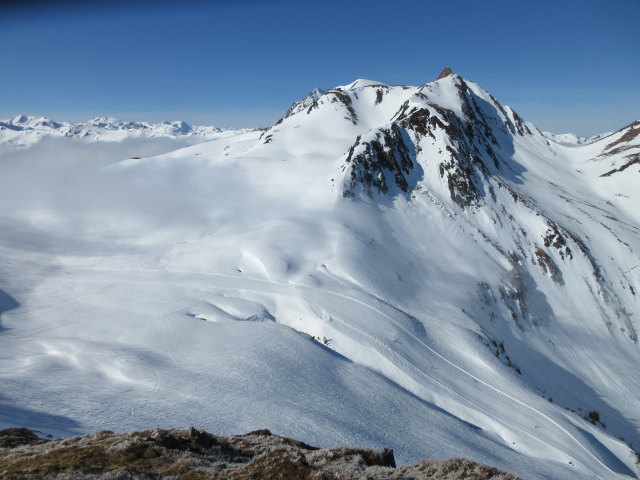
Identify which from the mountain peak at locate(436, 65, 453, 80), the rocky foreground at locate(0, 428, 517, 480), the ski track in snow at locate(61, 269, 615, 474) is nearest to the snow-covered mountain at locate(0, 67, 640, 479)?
the ski track in snow at locate(61, 269, 615, 474)

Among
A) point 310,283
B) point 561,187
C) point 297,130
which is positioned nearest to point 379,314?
point 310,283

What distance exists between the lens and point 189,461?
45.3ft

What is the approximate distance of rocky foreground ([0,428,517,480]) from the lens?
12102mm

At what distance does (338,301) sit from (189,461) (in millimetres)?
32179

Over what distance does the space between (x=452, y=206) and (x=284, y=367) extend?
64039 millimetres

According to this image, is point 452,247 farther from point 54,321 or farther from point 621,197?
point 621,197

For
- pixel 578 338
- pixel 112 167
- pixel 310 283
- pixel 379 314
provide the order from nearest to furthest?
pixel 379 314 < pixel 310 283 < pixel 578 338 < pixel 112 167

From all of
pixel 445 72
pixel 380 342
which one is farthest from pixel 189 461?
pixel 445 72

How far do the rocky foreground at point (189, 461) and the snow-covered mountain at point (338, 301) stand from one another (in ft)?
17.6

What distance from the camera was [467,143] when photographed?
104 metres

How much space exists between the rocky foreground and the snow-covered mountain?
536 centimetres

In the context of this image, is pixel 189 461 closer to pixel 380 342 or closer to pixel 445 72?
pixel 380 342

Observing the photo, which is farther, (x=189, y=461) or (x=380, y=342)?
(x=380, y=342)

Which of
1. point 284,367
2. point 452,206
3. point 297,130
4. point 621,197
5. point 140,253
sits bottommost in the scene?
point 284,367
